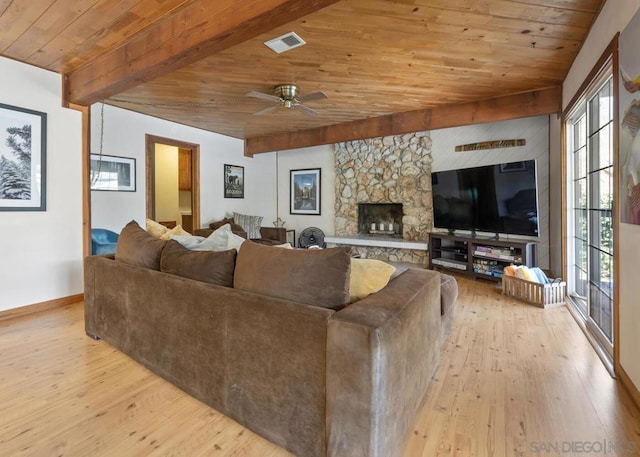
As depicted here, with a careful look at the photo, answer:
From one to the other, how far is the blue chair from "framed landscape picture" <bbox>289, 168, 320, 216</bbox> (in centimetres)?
370

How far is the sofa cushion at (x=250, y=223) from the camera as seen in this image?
20.2 feet

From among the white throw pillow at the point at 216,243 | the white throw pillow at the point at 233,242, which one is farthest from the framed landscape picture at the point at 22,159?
the white throw pillow at the point at 233,242

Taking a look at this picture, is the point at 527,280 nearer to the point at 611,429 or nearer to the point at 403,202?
the point at 611,429

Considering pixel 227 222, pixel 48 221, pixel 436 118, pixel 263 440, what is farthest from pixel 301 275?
pixel 227 222

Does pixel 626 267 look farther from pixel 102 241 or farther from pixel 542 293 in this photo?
pixel 102 241

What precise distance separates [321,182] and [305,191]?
427mm

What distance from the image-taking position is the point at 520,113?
3.66 metres

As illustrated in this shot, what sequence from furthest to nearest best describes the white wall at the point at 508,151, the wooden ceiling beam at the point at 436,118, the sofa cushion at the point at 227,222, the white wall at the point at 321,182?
the white wall at the point at 321,182, the sofa cushion at the point at 227,222, the white wall at the point at 508,151, the wooden ceiling beam at the point at 436,118

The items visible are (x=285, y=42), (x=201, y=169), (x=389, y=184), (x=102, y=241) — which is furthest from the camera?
(x=389, y=184)

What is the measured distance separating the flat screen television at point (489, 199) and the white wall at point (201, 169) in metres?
3.56

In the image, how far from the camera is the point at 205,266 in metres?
1.78

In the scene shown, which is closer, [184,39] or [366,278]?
[366,278]

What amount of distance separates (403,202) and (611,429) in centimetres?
463

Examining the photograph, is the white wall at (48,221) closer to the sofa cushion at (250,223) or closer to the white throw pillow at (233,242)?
the white throw pillow at (233,242)
